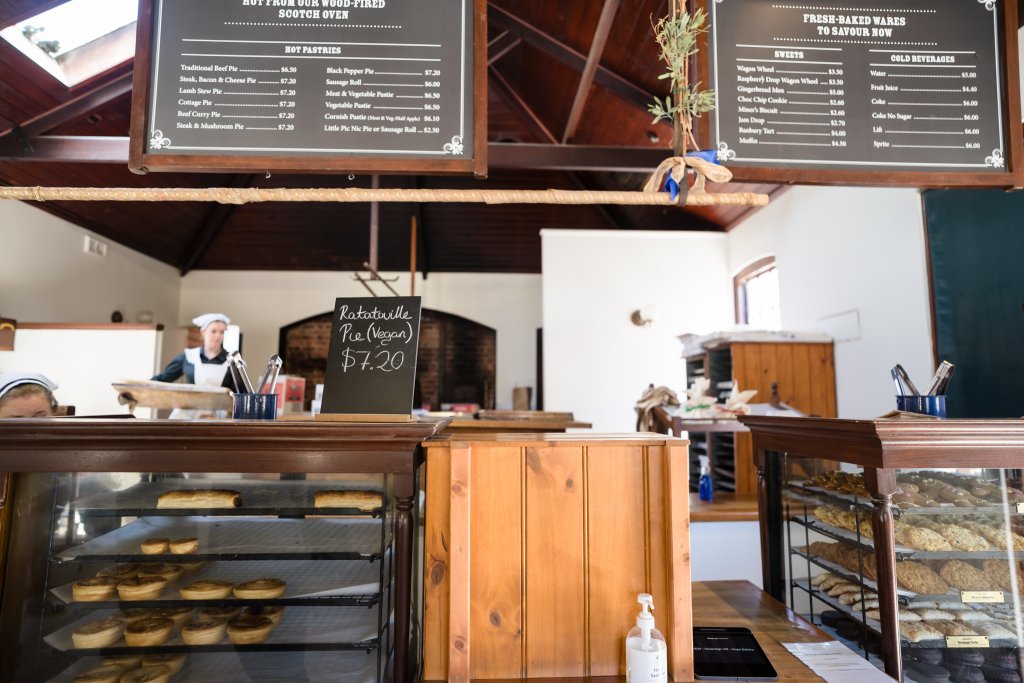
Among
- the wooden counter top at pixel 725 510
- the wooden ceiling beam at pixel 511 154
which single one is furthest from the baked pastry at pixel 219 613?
the wooden ceiling beam at pixel 511 154

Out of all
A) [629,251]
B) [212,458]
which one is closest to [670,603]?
[212,458]

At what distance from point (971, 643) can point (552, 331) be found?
529cm

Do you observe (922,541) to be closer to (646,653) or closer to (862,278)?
(646,653)

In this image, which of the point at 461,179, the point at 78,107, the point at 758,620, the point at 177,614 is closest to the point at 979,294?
the point at 758,620

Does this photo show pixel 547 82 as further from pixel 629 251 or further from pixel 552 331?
pixel 552 331

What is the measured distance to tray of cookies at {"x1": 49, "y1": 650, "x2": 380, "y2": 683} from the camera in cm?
134

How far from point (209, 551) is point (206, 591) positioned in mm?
98

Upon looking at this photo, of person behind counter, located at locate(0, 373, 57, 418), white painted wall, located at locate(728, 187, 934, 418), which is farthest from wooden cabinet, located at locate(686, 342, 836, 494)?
person behind counter, located at locate(0, 373, 57, 418)

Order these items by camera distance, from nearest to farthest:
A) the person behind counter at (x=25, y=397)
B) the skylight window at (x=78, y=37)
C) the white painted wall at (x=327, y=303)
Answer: the person behind counter at (x=25, y=397) < the skylight window at (x=78, y=37) < the white painted wall at (x=327, y=303)

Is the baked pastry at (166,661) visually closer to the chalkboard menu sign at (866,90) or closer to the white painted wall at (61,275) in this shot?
the chalkboard menu sign at (866,90)

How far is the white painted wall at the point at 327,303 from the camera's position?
897cm

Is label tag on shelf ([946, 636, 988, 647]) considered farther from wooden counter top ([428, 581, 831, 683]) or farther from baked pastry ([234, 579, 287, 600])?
baked pastry ([234, 579, 287, 600])

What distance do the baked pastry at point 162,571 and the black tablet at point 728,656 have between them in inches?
51.3

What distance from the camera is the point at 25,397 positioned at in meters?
2.42
